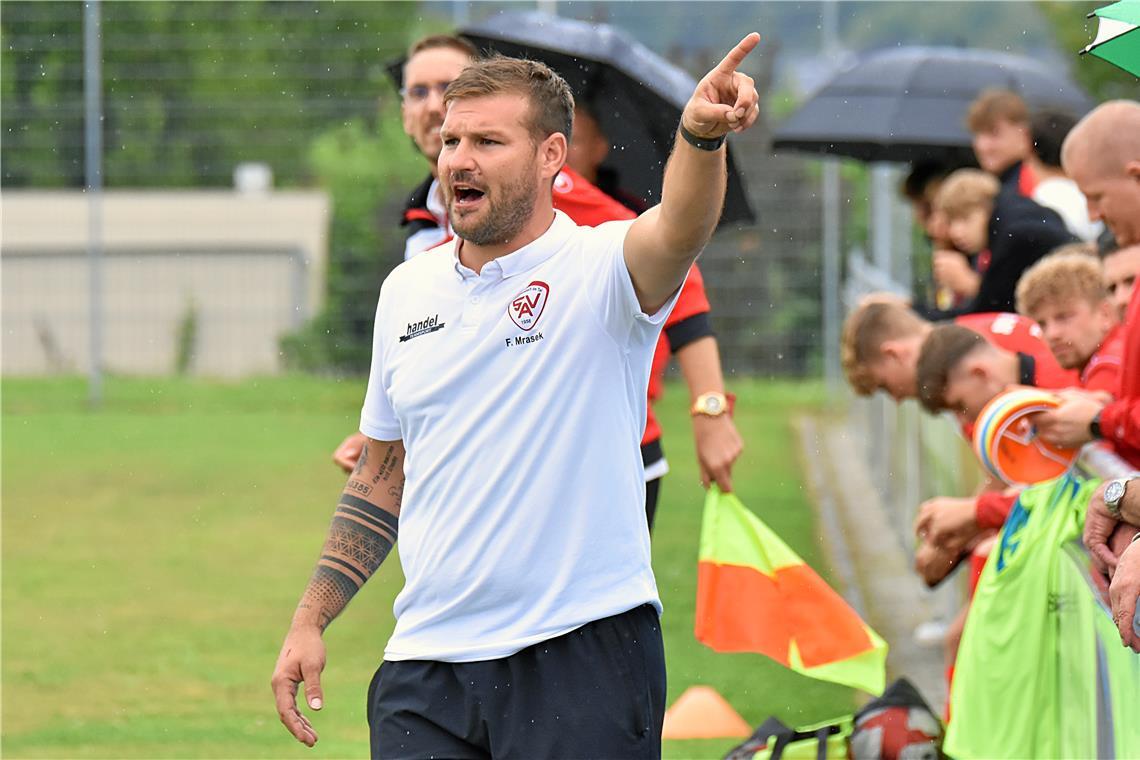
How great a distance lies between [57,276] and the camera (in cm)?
2086

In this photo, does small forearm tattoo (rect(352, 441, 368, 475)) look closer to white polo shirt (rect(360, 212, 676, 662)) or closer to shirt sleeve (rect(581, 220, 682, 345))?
white polo shirt (rect(360, 212, 676, 662))

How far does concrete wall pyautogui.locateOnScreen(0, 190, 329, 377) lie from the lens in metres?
20.8

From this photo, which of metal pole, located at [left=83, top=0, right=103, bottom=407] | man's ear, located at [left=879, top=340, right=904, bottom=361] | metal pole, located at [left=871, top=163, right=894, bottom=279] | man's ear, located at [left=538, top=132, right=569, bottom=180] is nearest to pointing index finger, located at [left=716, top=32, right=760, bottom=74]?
man's ear, located at [left=538, top=132, right=569, bottom=180]

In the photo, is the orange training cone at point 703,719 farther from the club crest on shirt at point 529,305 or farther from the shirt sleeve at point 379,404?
the club crest on shirt at point 529,305

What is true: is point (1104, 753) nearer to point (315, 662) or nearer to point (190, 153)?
point (315, 662)

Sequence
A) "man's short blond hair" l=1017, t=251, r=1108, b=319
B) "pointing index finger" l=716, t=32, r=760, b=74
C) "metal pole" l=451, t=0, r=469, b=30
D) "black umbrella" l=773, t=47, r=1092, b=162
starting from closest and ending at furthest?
"pointing index finger" l=716, t=32, r=760, b=74 < "man's short blond hair" l=1017, t=251, r=1108, b=319 < "black umbrella" l=773, t=47, r=1092, b=162 < "metal pole" l=451, t=0, r=469, b=30

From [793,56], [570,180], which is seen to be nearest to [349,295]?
[793,56]

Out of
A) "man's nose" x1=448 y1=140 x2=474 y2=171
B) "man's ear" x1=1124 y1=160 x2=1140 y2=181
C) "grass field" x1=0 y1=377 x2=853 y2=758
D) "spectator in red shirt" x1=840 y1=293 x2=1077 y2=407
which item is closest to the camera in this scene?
"man's nose" x1=448 y1=140 x2=474 y2=171

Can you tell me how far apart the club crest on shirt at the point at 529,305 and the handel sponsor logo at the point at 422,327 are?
0.18m

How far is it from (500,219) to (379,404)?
0.57m

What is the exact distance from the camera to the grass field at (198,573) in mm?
7340

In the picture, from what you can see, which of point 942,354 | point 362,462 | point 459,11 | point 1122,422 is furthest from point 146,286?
point 1122,422

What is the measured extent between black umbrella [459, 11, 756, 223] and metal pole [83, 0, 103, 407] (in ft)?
50.3

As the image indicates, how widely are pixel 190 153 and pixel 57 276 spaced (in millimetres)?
2056
